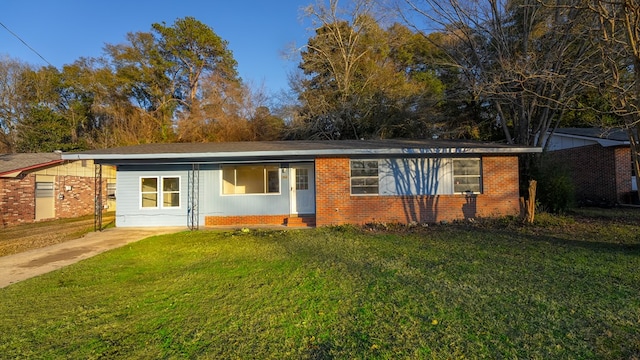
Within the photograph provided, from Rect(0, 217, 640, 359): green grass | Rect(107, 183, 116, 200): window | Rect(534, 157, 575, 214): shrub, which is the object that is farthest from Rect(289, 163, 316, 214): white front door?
Rect(107, 183, 116, 200): window

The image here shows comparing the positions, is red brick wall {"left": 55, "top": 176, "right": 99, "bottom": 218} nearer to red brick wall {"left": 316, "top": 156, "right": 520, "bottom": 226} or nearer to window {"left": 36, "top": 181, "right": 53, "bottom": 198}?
window {"left": 36, "top": 181, "right": 53, "bottom": 198}

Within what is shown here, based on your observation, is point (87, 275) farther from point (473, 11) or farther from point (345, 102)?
point (345, 102)

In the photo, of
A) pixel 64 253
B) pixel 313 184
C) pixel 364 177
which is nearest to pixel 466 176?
pixel 364 177

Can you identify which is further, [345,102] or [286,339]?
[345,102]

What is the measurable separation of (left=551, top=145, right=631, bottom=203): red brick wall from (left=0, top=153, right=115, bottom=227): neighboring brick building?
23.0 metres

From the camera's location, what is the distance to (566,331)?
360 cm

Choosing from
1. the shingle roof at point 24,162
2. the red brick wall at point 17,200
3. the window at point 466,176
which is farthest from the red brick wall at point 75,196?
the window at point 466,176

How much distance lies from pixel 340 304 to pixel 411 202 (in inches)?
308

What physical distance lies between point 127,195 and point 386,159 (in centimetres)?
906

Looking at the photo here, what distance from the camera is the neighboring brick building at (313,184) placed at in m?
11.5

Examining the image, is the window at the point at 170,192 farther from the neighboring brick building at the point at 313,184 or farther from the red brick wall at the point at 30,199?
the red brick wall at the point at 30,199

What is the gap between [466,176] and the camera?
1191 cm

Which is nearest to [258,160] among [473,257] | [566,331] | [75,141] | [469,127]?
[473,257]

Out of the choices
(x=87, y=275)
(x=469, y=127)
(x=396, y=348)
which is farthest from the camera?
(x=469, y=127)
